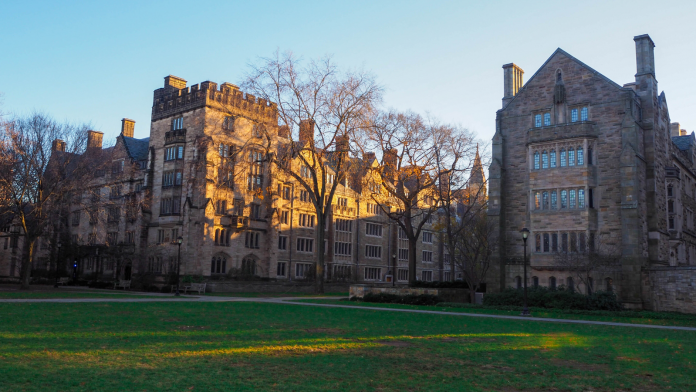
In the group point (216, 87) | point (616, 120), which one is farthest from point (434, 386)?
point (216, 87)

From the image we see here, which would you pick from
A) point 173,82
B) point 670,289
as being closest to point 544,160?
point 670,289

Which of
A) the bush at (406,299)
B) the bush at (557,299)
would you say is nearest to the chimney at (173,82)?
the bush at (406,299)

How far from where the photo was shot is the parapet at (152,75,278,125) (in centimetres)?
4828

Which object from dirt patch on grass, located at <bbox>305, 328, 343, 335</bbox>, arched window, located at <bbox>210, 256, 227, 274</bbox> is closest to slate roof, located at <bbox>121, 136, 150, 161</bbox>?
arched window, located at <bbox>210, 256, 227, 274</bbox>

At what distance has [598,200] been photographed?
110 ft

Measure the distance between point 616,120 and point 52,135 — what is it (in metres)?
36.4

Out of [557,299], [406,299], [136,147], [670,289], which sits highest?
[136,147]

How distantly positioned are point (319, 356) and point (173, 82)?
47651mm

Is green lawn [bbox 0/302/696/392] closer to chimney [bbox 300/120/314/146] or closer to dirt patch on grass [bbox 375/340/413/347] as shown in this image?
dirt patch on grass [bbox 375/340/413/347]

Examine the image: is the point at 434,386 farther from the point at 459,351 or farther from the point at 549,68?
the point at 549,68

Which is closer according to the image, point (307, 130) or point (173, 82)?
point (307, 130)

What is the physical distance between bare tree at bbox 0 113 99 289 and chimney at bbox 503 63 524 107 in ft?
95.5

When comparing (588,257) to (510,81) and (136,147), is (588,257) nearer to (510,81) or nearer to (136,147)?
(510,81)

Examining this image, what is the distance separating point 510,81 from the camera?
39094mm
